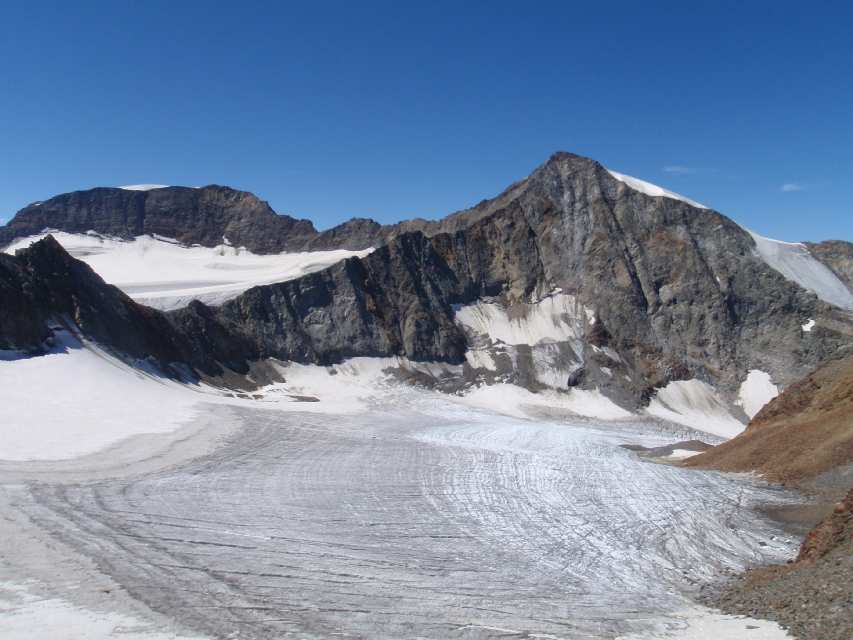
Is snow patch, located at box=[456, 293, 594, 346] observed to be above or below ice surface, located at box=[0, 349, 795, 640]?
above

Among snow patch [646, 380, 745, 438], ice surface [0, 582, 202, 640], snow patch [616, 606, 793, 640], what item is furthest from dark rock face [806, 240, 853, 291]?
ice surface [0, 582, 202, 640]

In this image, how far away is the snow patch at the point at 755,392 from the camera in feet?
172

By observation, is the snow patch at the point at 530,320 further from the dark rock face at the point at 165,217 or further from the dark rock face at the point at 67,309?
the dark rock face at the point at 165,217

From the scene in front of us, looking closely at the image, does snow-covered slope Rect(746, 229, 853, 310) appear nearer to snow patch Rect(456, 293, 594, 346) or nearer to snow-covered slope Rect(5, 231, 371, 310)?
snow patch Rect(456, 293, 594, 346)

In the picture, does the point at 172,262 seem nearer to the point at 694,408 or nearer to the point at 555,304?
the point at 555,304

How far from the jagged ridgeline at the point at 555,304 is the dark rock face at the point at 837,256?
0.57ft

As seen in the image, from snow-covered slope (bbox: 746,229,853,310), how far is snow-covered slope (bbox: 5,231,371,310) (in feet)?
122

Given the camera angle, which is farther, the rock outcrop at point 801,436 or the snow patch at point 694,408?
the snow patch at point 694,408

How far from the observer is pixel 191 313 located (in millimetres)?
49250

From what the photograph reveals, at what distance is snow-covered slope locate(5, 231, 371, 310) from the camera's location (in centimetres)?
7131

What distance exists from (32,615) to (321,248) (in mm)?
80400

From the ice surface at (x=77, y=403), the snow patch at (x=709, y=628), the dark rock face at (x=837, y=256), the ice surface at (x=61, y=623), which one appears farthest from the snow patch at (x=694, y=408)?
the ice surface at (x=61, y=623)

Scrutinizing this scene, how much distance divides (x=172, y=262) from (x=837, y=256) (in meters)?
70.1

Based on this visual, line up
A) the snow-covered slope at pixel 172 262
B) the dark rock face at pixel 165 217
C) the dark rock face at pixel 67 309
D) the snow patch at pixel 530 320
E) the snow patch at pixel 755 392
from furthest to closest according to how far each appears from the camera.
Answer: the dark rock face at pixel 165 217 → the snow-covered slope at pixel 172 262 → the snow patch at pixel 530 320 → the snow patch at pixel 755 392 → the dark rock face at pixel 67 309
